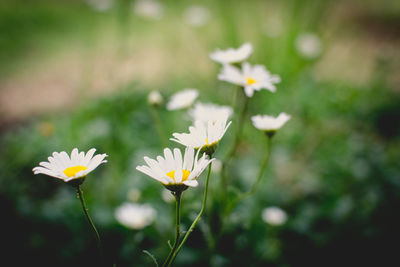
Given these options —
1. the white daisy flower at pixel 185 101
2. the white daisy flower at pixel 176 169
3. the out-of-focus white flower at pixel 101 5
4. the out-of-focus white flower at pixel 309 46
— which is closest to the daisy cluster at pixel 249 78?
the white daisy flower at pixel 185 101

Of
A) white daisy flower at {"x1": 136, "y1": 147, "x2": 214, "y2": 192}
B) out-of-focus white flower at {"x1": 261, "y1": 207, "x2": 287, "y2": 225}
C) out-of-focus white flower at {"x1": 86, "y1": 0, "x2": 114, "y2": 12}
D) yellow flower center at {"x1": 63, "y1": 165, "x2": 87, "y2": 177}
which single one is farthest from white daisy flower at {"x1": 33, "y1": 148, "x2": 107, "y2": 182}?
out-of-focus white flower at {"x1": 86, "y1": 0, "x2": 114, "y2": 12}

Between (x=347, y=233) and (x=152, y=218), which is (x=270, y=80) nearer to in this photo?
(x=152, y=218)

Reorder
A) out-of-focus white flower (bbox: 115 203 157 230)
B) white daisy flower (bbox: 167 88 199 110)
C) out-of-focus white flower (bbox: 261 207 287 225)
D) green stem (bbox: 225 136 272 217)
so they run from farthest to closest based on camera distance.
Result: out-of-focus white flower (bbox: 261 207 287 225) < out-of-focus white flower (bbox: 115 203 157 230) < white daisy flower (bbox: 167 88 199 110) < green stem (bbox: 225 136 272 217)

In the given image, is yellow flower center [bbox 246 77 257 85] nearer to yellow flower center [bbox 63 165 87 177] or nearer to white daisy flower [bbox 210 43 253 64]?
white daisy flower [bbox 210 43 253 64]

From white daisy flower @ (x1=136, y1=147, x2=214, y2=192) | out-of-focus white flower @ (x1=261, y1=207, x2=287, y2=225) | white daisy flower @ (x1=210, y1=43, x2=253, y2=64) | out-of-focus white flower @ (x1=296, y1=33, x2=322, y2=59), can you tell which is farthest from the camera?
out-of-focus white flower @ (x1=296, y1=33, x2=322, y2=59)

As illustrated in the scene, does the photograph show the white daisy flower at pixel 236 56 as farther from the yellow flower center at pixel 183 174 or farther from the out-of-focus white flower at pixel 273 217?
the out-of-focus white flower at pixel 273 217

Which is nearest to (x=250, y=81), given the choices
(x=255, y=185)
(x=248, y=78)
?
(x=248, y=78)

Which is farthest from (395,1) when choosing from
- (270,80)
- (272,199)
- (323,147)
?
(270,80)
